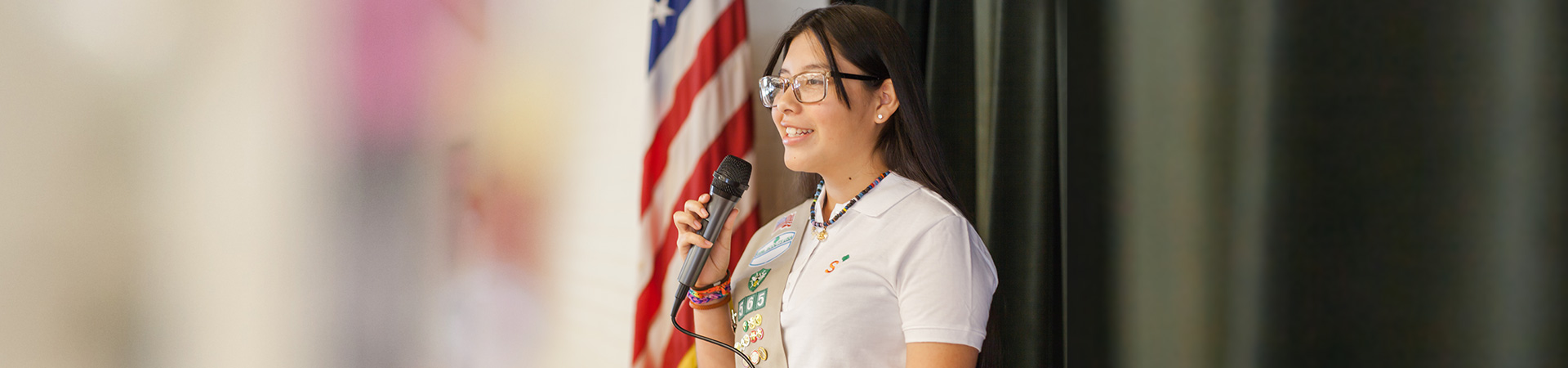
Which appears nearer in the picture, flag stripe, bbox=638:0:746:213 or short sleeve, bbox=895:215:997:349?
short sleeve, bbox=895:215:997:349

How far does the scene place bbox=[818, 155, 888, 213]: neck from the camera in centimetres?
125

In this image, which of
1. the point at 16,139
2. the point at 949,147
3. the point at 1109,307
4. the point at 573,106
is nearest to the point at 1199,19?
the point at 1109,307

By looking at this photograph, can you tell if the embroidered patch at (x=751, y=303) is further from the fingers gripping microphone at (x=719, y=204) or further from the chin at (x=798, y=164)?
the chin at (x=798, y=164)

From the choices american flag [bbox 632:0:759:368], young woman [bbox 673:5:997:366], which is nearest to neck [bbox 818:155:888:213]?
young woman [bbox 673:5:997:366]

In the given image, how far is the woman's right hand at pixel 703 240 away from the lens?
126 centimetres

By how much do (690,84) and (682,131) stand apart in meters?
0.12

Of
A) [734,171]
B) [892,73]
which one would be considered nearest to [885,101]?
[892,73]

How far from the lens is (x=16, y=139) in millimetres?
1551

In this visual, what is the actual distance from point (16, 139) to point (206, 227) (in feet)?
1.17

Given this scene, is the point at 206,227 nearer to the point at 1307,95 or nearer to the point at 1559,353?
the point at 1307,95

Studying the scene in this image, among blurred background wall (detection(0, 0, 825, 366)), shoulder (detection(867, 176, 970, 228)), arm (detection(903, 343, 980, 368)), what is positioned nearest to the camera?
arm (detection(903, 343, 980, 368))

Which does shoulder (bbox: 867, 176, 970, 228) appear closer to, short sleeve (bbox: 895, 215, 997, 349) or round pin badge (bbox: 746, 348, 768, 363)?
short sleeve (bbox: 895, 215, 997, 349)

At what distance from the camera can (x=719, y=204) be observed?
1262 millimetres

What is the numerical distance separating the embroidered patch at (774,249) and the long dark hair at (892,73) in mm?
207
